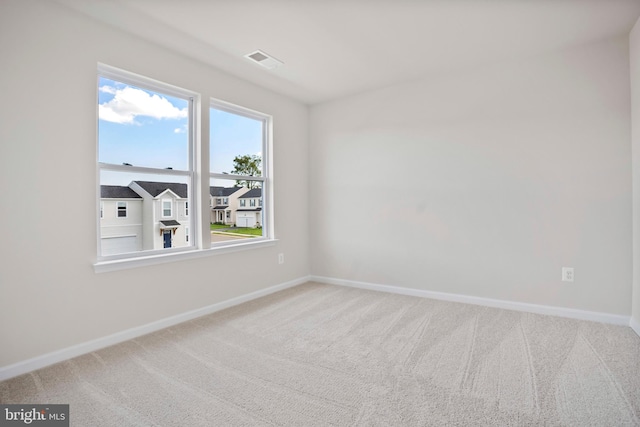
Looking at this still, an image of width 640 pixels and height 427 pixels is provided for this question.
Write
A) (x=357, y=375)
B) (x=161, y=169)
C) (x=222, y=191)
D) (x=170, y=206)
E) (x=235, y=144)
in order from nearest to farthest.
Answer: (x=357, y=375)
(x=161, y=169)
(x=170, y=206)
(x=222, y=191)
(x=235, y=144)

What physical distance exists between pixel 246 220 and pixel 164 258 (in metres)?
1.18

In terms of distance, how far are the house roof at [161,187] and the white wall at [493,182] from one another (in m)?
1.99

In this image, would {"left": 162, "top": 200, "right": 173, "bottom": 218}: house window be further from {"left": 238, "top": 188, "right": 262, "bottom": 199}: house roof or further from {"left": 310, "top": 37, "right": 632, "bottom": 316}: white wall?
{"left": 310, "top": 37, "right": 632, "bottom": 316}: white wall

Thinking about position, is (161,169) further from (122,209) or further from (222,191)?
(222,191)

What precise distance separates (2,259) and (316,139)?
3.51m

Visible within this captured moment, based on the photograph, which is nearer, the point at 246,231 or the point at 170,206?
the point at 170,206

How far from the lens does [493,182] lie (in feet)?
10.9

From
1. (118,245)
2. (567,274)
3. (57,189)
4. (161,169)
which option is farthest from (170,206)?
(567,274)

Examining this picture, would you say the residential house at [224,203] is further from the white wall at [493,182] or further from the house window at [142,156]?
the white wall at [493,182]

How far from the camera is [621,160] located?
277 centimetres

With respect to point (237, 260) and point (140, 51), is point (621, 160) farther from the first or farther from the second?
point (140, 51)

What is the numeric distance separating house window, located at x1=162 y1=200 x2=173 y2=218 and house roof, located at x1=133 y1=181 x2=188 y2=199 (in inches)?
4.2

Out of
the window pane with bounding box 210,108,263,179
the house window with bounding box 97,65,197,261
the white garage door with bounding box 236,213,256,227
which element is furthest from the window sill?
the window pane with bounding box 210,108,263,179

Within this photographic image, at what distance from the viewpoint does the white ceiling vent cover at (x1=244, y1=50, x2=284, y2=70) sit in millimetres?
2986
